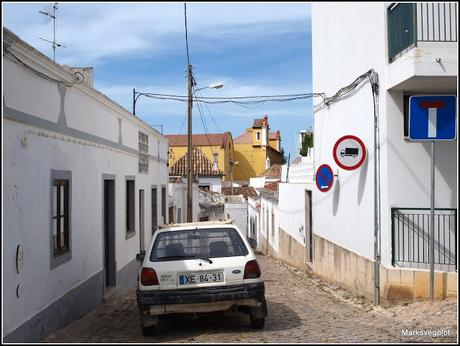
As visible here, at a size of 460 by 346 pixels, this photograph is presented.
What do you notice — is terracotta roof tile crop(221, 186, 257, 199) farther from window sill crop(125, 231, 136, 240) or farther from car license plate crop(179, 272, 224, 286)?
car license plate crop(179, 272, 224, 286)

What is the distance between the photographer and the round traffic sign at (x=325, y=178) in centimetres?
1141

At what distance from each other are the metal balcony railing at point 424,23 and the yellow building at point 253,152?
5920cm

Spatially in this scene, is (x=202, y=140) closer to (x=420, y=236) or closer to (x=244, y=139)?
(x=244, y=139)

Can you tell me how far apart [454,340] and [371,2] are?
5437 mm

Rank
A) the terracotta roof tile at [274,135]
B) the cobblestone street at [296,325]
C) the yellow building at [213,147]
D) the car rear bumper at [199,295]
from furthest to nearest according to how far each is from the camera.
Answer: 1. the terracotta roof tile at [274,135]
2. the yellow building at [213,147]
3. the car rear bumper at [199,295]
4. the cobblestone street at [296,325]

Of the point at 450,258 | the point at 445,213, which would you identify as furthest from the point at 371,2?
the point at 450,258

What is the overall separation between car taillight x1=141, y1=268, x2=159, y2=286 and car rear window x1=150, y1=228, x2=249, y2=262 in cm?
20

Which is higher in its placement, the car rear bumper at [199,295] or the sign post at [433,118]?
the sign post at [433,118]

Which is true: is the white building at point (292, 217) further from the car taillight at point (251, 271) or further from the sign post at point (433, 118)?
the car taillight at point (251, 271)

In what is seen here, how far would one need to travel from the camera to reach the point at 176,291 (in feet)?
22.0

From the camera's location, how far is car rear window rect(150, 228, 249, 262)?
7.01m

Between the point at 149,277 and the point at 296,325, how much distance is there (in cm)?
204

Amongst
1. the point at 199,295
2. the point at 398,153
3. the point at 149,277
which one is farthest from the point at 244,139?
the point at 199,295

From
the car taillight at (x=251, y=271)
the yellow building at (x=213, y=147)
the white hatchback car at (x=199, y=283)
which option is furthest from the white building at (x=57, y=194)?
the yellow building at (x=213, y=147)
